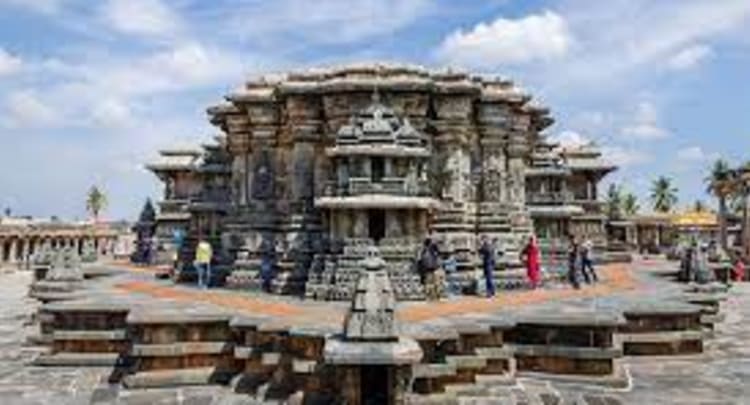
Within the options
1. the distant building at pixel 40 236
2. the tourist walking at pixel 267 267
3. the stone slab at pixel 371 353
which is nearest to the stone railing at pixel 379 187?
the tourist walking at pixel 267 267

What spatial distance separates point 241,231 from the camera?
64.4 ft

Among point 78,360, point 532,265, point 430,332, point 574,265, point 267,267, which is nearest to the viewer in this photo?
point 430,332

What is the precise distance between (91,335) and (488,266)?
875 centimetres

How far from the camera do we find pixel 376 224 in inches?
659

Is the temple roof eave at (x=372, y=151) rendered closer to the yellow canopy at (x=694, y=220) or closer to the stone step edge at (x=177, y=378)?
the stone step edge at (x=177, y=378)

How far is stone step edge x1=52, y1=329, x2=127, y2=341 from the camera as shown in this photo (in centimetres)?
1316

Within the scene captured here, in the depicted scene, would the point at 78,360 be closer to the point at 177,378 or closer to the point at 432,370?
the point at 177,378

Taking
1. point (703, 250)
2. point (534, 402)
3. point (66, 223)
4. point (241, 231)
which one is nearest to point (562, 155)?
point (703, 250)

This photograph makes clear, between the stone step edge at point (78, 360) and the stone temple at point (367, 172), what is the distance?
4774 mm

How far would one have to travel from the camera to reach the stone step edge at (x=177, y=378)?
11258 mm

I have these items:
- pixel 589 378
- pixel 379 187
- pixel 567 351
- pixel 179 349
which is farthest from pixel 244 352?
pixel 379 187

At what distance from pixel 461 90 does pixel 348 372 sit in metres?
10.8

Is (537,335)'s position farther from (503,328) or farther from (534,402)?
(534,402)

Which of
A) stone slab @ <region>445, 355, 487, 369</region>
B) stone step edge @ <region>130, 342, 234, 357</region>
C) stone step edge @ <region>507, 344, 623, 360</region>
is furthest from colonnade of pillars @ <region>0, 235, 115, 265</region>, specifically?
stone slab @ <region>445, 355, 487, 369</region>
